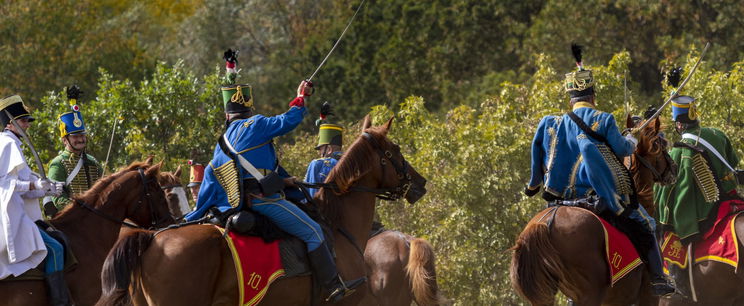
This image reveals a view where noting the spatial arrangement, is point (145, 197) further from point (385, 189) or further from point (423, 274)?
point (423, 274)

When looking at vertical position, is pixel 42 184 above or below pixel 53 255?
above

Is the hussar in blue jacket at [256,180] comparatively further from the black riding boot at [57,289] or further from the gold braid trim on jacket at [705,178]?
the gold braid trim on jacket at [705,178]

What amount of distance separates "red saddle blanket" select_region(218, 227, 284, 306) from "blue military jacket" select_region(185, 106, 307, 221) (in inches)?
15.8

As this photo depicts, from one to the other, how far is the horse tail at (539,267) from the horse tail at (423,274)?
9.77 ft

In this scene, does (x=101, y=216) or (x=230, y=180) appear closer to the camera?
(x=230, y=180)

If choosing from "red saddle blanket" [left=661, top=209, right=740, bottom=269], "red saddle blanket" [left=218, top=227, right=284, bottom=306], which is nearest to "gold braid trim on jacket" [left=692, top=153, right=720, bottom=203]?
"red saddle blanket" [left=661, top=209, right=740, bottom=269]

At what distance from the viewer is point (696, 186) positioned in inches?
600

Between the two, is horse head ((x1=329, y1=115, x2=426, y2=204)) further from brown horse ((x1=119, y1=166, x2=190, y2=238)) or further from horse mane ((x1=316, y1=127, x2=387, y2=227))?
brown horse ((x1=119, y1=166, x2=190, y2=238))

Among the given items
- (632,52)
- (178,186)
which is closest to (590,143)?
(178,186)

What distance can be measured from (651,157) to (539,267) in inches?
77.9

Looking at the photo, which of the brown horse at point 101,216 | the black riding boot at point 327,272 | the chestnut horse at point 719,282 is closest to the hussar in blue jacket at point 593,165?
the black riding boot at point 327,272

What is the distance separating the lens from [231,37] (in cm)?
5034

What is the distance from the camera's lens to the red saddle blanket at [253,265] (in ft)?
36.4

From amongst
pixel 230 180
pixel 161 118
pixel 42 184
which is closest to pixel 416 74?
pixel 161 118
